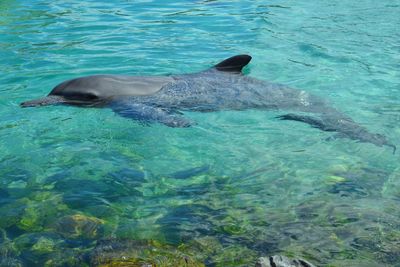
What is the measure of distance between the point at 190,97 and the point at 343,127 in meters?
2.10

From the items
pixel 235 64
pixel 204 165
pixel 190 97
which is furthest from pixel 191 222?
pixel 235 64

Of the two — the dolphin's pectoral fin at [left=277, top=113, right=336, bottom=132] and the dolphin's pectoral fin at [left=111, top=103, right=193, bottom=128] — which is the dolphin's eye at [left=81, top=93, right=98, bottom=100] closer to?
the dolphin's pectoral fin at [left=111, top=103, right=193, bottom=128]

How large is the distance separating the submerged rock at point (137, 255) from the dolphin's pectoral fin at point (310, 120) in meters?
3.42

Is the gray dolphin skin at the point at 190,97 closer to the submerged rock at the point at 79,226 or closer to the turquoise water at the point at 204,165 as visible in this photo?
the turquoise water at the point at 204,165

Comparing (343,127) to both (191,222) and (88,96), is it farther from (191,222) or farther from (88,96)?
(88,96)

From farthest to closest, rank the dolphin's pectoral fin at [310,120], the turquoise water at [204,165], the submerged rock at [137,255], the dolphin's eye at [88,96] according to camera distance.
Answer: the dolphin's eye at [88,96], the dolphin's pectoral fin at [310,120], the turquoise water at [204,165], the submerged rock at [137,255]

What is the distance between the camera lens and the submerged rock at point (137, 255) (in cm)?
412

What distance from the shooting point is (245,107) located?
7.71 metres

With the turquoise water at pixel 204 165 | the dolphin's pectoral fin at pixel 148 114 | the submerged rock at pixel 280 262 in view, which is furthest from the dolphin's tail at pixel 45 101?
the submerged rock at pixel 280 262

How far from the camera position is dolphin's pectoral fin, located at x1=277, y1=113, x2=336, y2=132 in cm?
720

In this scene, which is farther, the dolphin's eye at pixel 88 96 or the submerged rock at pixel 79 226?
the dolphin's eye at pixel 88 96

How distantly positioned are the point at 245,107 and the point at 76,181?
2866 millimetres

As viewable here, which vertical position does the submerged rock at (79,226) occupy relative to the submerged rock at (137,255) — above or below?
below

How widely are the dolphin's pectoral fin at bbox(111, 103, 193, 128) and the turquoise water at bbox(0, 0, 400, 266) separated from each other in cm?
13
